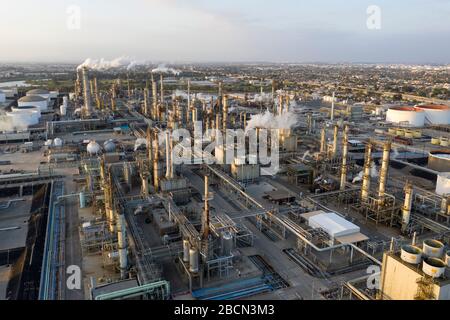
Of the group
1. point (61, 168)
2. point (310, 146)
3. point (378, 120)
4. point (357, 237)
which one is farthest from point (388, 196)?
point (378, 120)

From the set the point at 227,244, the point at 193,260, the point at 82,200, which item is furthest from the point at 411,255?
the point at 82,200

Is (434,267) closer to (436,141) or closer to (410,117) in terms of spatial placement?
(436,141)

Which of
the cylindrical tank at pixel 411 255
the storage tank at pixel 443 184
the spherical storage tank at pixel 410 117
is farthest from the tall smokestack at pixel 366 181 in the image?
the spherical storage tank at pixel 410 117

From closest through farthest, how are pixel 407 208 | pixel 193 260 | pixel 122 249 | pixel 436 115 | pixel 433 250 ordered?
pixel 433 250 < pixel 193 260 < pixel 122 249 < pixel 407 208 < pixel 436 115

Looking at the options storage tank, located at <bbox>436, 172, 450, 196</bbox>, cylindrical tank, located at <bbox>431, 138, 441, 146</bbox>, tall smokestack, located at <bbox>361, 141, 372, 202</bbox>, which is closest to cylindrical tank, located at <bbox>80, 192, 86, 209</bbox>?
tall smokestack, located at <bbox>361, 141, 372, 202</bbox>

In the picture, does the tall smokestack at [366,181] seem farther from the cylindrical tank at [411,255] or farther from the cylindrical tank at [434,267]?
the cylindrical tank at [434,267]
